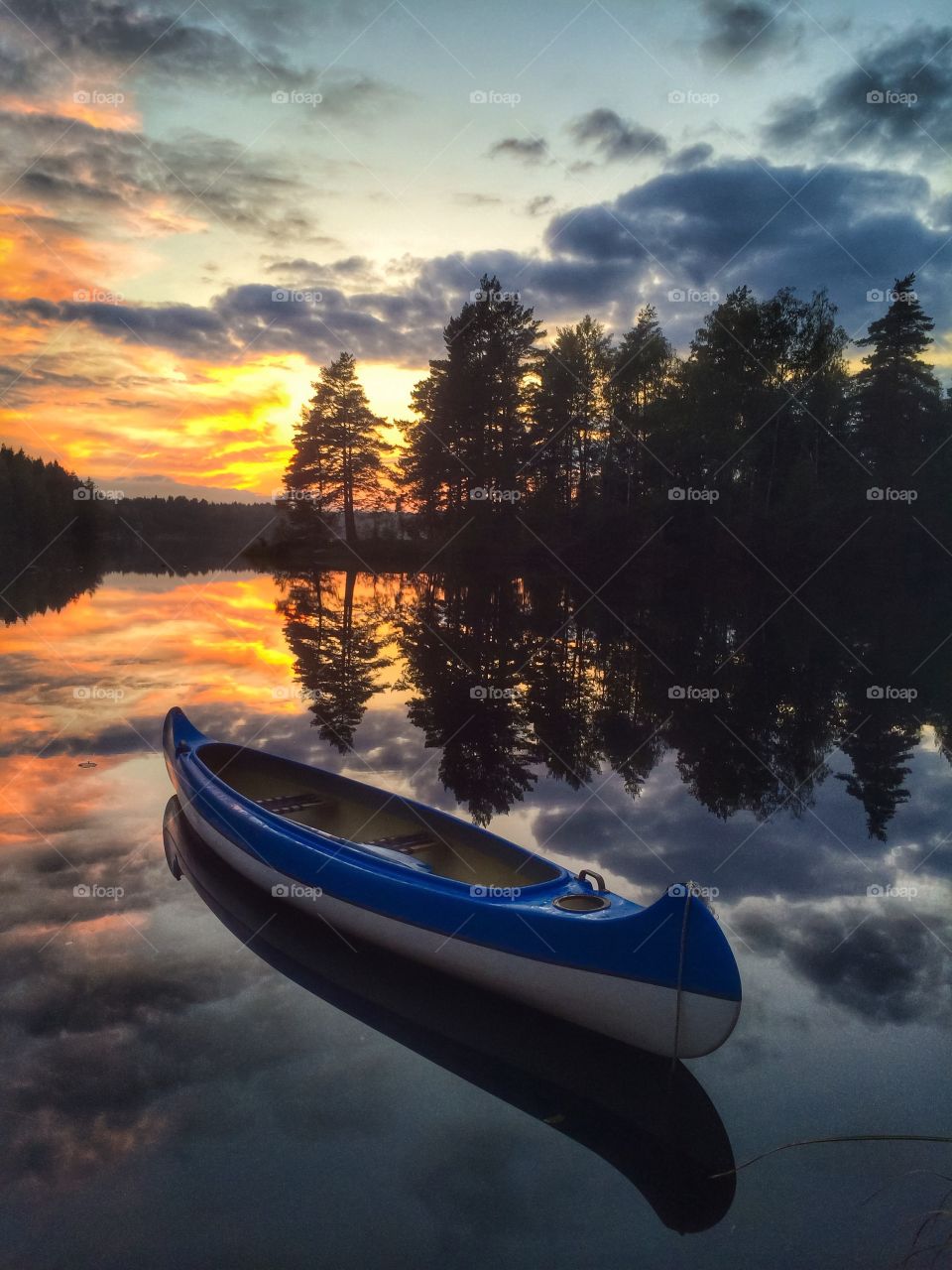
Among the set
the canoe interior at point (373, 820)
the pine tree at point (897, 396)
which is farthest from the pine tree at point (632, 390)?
the canoe interior at point (373, 820)

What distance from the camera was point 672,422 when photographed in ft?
153

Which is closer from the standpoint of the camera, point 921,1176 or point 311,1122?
point 921,1176

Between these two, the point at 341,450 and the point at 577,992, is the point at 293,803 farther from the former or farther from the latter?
the point at 341,450

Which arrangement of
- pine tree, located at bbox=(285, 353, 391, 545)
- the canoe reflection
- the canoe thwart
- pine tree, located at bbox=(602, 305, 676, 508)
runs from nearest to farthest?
the canoe reflection
the canoe thwart
pine tree, located at bbox=(602, 305, 676, 508)
pine tree, located at bbox=(285, 353, 391, 545)

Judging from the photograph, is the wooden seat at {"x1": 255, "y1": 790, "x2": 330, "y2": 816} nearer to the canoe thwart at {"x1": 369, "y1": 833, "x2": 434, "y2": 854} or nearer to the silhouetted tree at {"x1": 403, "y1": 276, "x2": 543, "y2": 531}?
the canoe thwart at {"x1": 369, "y1": 833, "x2": 434, "y2": 854}

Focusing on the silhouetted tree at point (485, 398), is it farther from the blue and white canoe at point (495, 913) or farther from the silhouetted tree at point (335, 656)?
the blue and white canoe at point (495, 913)

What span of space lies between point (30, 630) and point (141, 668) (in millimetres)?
8386

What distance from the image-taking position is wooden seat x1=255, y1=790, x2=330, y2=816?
934 cm

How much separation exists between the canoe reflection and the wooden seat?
1834mm

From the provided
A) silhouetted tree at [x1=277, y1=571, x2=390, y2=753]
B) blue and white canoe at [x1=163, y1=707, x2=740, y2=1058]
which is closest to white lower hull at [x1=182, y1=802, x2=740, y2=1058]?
blue and white canoe at [x1=163, y1=707, x2=740, y2=1058]

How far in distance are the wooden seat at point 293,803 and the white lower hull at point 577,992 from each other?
2.68 m

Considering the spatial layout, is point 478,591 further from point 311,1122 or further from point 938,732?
point 311,1122

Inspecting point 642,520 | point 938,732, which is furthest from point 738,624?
point 642,520

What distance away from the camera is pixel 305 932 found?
7367 millimetres
